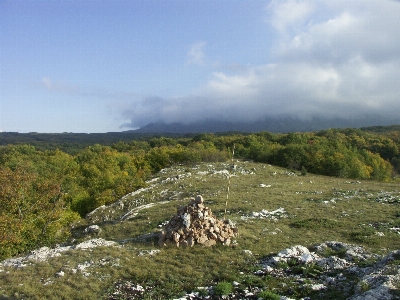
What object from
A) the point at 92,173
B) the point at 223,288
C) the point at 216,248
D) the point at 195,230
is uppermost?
the point at 195,230

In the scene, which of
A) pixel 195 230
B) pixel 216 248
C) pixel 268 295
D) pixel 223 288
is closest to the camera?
pixel 268 295

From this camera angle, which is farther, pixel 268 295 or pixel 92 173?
pixel 92 173

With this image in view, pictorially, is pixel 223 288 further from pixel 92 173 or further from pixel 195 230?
pixel 92 173

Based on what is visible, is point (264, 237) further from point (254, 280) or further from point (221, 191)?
point (221, 191)

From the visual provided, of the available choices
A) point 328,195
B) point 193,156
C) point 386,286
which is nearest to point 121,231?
point 386,286

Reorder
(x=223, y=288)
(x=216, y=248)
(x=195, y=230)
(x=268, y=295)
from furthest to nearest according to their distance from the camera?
1. (x=195, y=230)
2. (x=216, y=248)
3. (x=223, y=288)
4. (x=268, y=295)

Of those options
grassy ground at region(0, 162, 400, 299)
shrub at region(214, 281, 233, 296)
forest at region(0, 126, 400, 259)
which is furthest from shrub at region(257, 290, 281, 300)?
forest at region(0, 126, 400, 259)

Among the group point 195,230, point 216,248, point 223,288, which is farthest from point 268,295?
point 195,230

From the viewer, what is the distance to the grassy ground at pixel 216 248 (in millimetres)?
11422

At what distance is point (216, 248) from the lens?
15.7 m

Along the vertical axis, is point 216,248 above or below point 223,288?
below

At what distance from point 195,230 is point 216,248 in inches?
61.4

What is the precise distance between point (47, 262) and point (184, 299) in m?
7.36

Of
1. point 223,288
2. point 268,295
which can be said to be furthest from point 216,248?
point 268,295
